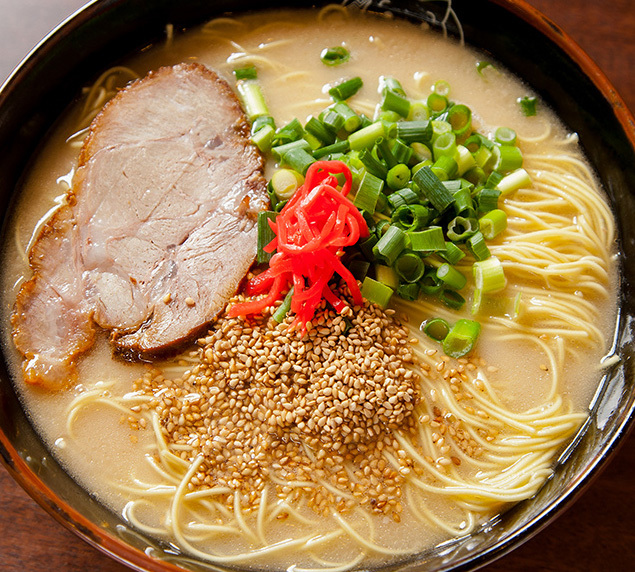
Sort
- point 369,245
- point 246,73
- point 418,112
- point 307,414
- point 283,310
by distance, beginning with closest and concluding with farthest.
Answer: point 307,414
point 283,310
point 369,245
point 418,112
point 246,73

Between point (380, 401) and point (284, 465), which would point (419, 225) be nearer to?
point (380, 401)

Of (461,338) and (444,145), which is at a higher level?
(444,145)

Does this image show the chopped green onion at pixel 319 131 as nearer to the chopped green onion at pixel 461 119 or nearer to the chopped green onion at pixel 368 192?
the chopped green onion at pixel 368 192

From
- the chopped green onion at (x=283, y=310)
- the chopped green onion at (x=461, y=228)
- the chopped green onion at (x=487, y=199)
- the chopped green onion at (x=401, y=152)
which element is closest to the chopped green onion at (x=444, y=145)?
the chopped green onion at (x=401, y=152)

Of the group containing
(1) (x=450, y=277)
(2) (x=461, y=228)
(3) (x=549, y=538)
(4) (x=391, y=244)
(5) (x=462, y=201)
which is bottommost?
(3) (x=549, y=538)

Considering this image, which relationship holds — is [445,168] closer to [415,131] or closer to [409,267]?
[415,131]

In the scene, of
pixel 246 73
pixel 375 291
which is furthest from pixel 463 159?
pixel 246 73
